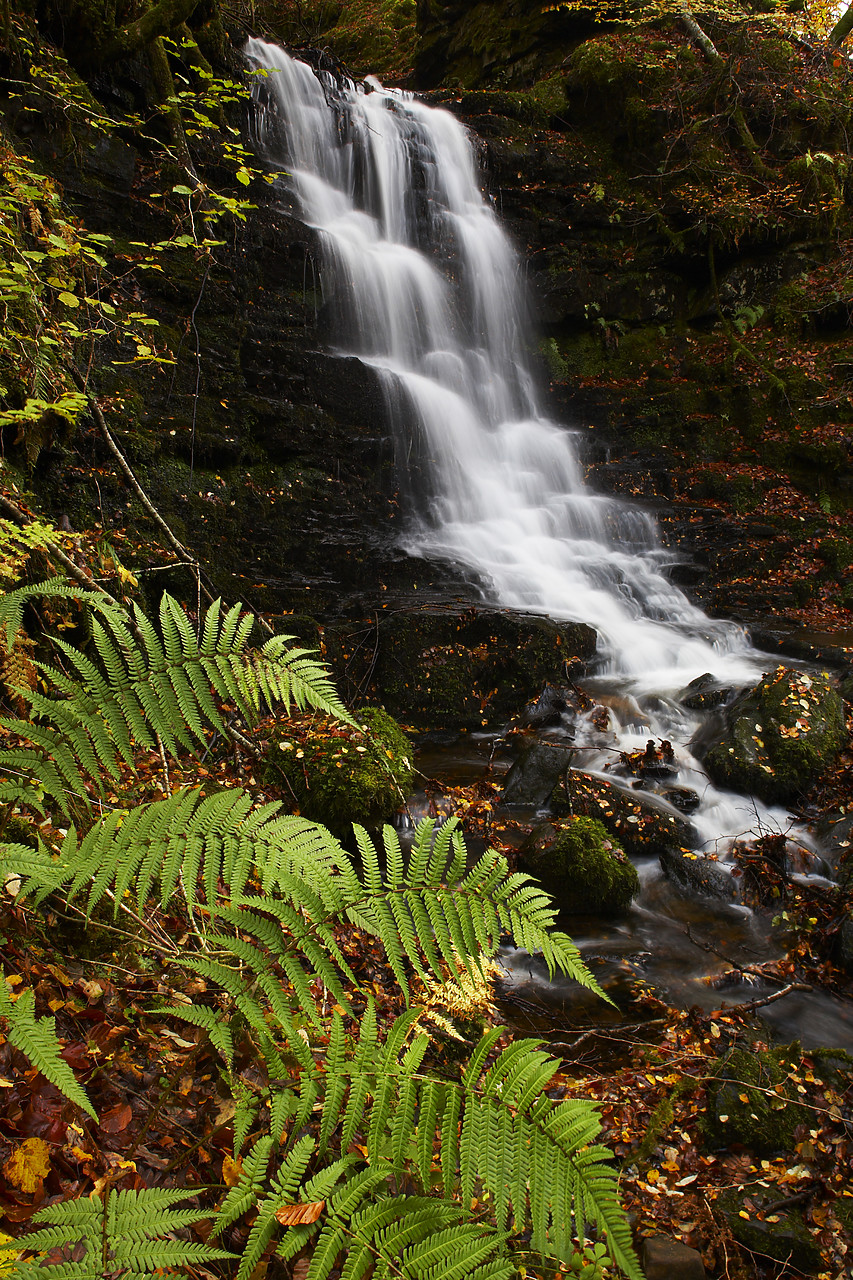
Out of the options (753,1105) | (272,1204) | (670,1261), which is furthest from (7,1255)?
(753,1105)

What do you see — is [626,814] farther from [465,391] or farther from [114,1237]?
[465,391]

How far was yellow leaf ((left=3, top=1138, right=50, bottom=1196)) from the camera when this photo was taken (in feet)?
5.09

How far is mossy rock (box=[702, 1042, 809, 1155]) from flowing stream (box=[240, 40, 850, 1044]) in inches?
141

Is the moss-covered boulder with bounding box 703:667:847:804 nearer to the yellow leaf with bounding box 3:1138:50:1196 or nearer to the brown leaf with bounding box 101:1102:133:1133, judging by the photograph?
the brown leaf with bounding box 101:1102:133:1133

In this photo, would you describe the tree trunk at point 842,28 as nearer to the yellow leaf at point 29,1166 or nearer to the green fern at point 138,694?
the green fern at point 138,694

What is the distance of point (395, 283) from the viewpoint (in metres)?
13.7

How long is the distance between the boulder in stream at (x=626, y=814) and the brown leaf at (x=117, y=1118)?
4.34 meters

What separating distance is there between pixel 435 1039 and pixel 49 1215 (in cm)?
207

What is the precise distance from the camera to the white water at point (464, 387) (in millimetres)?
9773

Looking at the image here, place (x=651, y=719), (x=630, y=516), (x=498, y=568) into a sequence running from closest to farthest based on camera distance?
(x=651, y=719), (x=498, y=568), (x=630, y=516)

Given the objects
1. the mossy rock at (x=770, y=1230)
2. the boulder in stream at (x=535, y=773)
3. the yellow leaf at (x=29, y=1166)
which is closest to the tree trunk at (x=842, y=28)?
the boulder in stream at (x=535, y=773)

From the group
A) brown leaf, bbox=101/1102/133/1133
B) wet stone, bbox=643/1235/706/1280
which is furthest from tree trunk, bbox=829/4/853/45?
brown leaf, bbox=101/1102/133/1133

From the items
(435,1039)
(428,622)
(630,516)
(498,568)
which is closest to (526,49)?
(630,516)

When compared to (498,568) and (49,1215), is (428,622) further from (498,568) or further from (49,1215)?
(49,1215)
